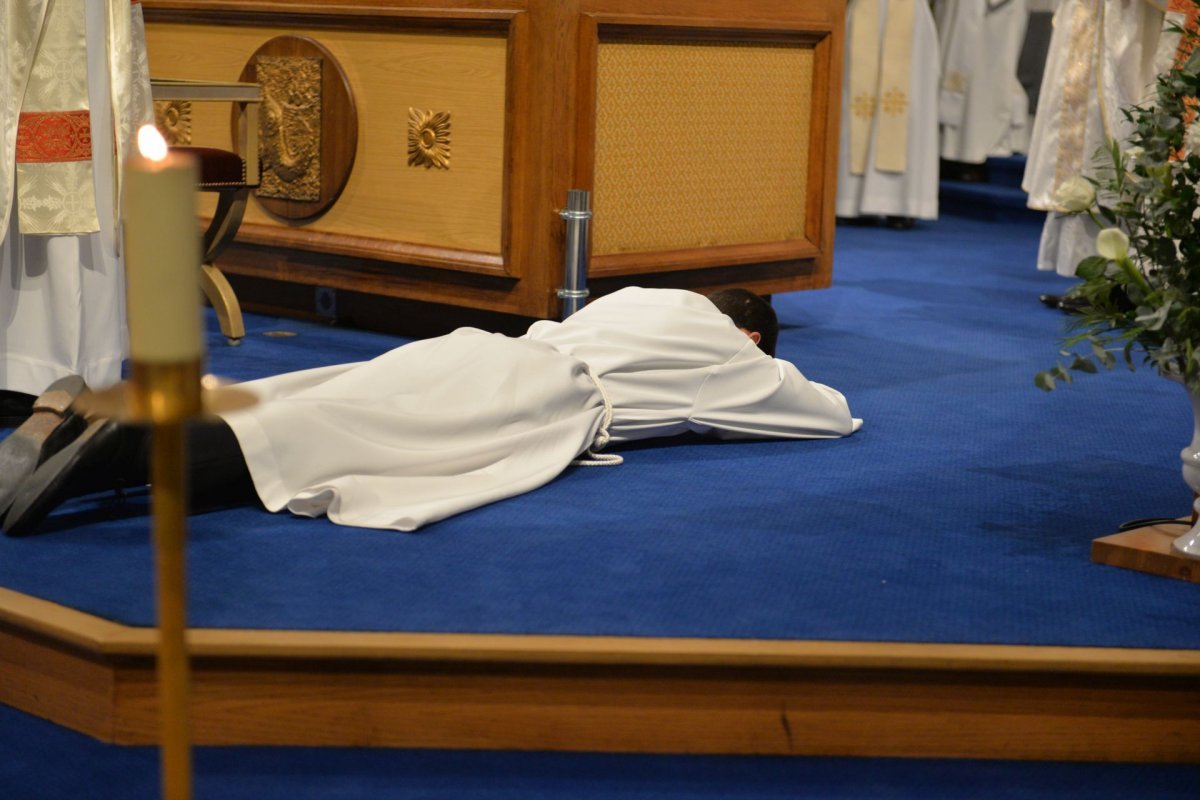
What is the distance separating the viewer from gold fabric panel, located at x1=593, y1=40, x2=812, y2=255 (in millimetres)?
4363

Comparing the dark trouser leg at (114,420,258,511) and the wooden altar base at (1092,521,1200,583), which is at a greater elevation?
the dark trouser leg at (114,420,258,511)

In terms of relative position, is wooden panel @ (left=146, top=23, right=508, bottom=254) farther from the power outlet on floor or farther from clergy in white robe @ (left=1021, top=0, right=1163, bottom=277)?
clergy in white robe @ (left=1021, top=0, right=1163, bottom=277)

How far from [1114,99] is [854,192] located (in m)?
2.93

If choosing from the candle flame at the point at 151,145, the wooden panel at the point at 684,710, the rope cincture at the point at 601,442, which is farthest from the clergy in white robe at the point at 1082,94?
the candle flame at the point at 151,145

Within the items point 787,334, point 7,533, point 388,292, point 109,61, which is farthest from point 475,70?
point 7,533

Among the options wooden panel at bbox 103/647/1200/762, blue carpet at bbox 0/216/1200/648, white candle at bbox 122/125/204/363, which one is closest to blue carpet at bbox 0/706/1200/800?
wooden panel at bbox 103/647/1200/762

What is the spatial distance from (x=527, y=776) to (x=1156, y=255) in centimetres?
127

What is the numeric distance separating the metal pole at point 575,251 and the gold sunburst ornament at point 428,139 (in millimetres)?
461

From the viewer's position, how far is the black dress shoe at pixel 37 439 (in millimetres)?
2580

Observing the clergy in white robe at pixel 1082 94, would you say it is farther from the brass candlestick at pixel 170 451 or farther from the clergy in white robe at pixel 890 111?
the brass candlestick at pixel 170 451

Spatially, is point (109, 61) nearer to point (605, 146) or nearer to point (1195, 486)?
point (605, 146)

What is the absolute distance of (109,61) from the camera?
3.66 meters

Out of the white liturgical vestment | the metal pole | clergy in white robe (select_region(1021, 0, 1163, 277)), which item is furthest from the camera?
clergy in white robe (select_region(1021, 0, 1163, 277))

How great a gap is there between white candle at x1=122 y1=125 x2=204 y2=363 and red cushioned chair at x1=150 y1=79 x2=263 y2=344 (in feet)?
11.5
